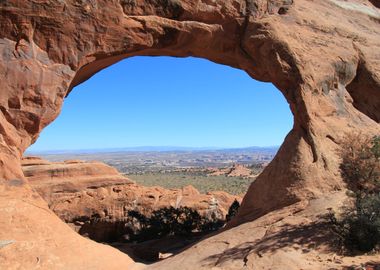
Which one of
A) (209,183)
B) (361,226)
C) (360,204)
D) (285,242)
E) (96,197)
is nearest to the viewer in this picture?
(361,226)

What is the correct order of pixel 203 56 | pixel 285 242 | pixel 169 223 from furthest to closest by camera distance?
pixel 169 223, pixel 203 56, pixel 285 242

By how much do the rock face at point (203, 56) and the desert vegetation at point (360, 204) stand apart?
2.32 feet

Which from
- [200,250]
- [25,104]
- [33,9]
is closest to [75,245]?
[200,250]

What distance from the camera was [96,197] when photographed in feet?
51.2

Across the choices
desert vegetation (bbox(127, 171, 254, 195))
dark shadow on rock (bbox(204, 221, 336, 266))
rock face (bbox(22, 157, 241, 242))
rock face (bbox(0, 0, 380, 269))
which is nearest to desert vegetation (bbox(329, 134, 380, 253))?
dark shadow on rock (bbox(204, 221, 336, 266))

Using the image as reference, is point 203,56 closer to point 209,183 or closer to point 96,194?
point 96,194

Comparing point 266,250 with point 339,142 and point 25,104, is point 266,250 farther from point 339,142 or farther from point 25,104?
point 25,104

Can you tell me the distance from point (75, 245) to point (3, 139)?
112 inches

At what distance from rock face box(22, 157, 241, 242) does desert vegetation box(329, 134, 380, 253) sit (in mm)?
8168

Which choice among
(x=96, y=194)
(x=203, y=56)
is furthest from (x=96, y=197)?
(x=203, y=56)

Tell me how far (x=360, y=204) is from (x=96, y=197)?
11224mm

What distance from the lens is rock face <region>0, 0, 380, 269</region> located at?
26.6 ft

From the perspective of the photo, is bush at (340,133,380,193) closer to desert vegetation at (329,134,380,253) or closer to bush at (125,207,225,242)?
desert vegetation at (329,134,380,253)

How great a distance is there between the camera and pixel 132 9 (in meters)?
10.5
